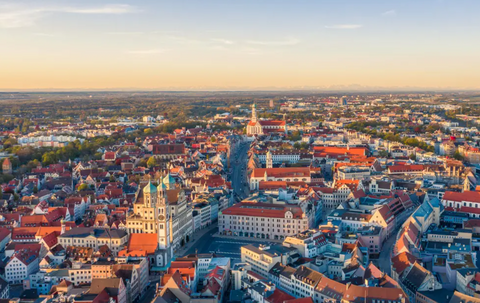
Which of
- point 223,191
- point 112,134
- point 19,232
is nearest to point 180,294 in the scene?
point 19,232

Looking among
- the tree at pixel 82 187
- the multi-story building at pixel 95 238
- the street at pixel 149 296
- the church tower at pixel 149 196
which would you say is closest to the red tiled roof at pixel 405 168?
the church tower at pixel 149 196

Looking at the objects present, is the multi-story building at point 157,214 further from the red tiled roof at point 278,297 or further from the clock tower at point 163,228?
the red tiled roof at point 278,297

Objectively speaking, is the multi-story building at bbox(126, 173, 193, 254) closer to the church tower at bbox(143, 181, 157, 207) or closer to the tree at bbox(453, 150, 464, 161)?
the church tower at bbox(143, 181, 157, 207)

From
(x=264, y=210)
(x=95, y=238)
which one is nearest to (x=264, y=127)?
(x=264, y=210)

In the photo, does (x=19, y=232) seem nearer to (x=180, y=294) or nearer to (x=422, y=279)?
(x=180, y=294)

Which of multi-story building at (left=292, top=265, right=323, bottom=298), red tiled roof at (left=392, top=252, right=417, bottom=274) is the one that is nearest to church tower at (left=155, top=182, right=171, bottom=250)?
multi-story building at (left=292, top=265, right=323, bottom=298)

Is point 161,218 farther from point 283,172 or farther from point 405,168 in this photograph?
point 405,168

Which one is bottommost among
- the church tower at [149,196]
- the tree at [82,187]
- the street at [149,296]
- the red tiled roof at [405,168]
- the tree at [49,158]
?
the street at [149,296]
